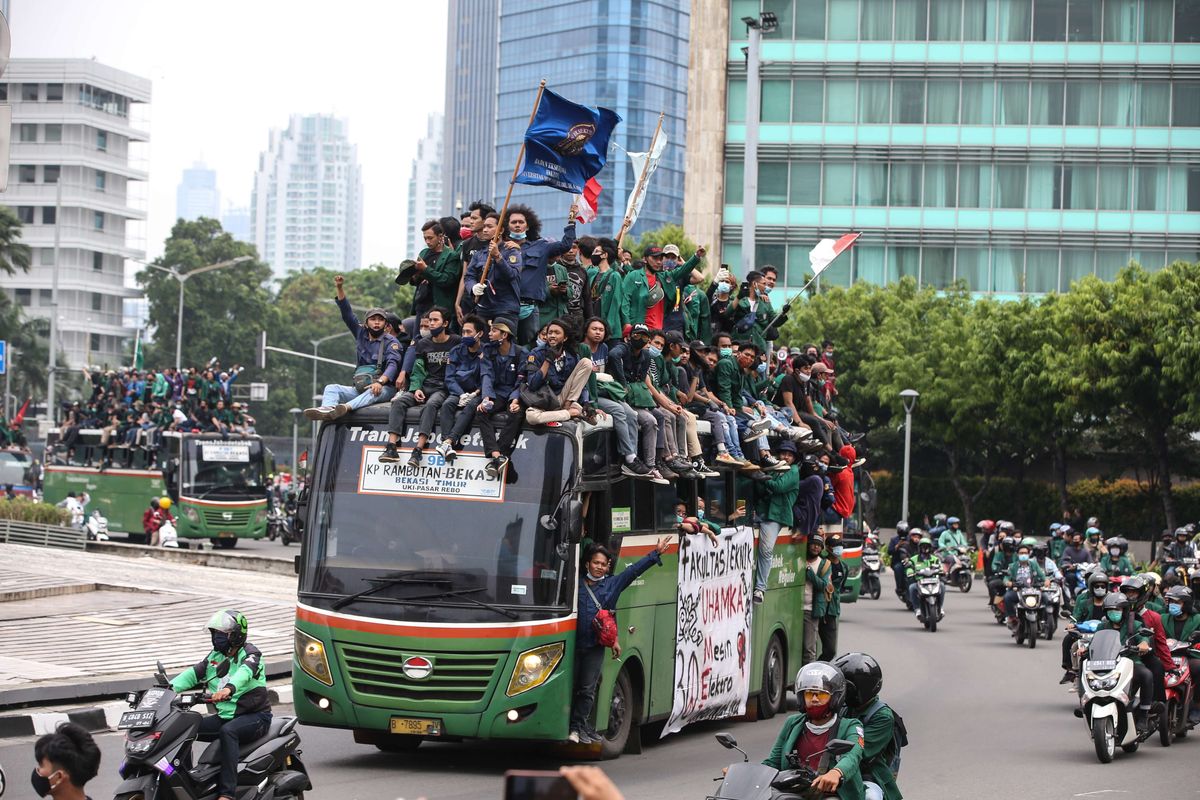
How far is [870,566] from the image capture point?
3925 cm

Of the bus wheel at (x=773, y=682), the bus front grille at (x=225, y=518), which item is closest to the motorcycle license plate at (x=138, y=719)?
the bus wheel at (x=773, y=682)

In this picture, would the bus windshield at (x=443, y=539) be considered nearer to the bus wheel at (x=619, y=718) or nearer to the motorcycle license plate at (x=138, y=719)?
the bus wheel at (x=619, y=718)

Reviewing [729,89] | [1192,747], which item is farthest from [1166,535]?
[729,89]

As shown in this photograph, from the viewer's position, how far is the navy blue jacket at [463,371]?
13648 millimetres

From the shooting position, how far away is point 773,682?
18.2 m

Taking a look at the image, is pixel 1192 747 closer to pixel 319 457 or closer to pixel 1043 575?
pixel 319 457

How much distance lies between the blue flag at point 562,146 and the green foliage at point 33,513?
23.8m

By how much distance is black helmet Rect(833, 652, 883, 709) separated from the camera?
29.2 ft

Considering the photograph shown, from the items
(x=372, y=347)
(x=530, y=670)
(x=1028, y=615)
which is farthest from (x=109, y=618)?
(x=1028, y=615)

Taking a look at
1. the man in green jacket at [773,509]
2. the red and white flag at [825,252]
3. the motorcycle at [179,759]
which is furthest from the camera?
the red and white flag at [825,252]

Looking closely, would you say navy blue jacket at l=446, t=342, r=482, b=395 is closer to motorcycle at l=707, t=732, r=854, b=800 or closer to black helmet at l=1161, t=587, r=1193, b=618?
motorcycle at l=707, t=732, r=854, b=800

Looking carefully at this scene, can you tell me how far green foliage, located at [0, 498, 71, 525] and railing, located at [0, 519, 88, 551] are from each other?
0.77m

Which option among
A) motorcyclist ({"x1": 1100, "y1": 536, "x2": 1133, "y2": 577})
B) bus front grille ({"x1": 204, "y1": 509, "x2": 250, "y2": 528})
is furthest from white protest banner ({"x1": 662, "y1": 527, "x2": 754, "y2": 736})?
bus front grille ({"x1": 204, "y1": 509, "x2": 250, "y2": 528})

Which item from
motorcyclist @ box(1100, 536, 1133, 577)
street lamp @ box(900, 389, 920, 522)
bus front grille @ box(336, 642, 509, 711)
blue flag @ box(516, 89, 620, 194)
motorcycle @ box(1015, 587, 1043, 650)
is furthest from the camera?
street lamp @ box(900, 389, 920, 522)
